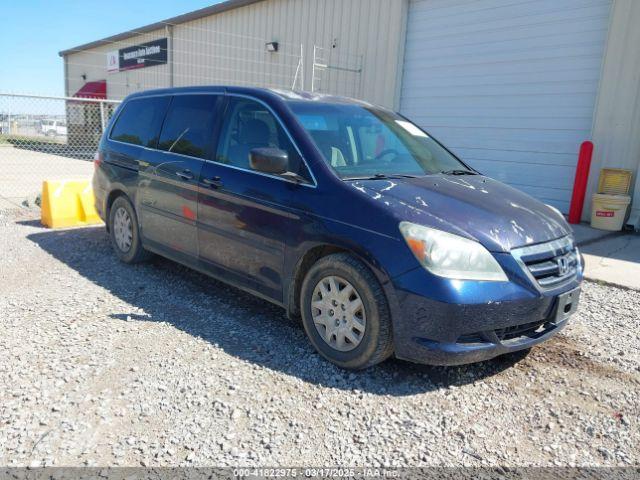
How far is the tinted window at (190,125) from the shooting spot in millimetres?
4500

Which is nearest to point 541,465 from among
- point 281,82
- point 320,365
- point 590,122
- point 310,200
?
point 320,365

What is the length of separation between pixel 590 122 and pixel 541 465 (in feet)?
24.8

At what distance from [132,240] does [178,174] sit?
1280 mm

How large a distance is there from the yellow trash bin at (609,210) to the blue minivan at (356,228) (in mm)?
4641

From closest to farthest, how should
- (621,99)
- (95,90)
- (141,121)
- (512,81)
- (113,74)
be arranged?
(141,121)
(621,99)
(512,81)
(113,74)
(95,90)

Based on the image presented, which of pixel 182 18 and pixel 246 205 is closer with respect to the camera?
pixel 246 205

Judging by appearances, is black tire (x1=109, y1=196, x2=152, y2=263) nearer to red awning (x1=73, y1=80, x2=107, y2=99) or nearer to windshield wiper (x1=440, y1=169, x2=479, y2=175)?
windshield wiper (x1=440, y1=169, x2=479, y2=175)

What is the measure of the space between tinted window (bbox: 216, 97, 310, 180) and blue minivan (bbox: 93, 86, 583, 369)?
12 mm

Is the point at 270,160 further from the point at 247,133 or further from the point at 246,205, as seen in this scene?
the point at 247,133

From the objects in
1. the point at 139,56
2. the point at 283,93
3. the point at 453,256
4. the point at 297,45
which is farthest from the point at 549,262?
the point at 139,56

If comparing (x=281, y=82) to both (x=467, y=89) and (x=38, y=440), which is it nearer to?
(x=467, y=89)

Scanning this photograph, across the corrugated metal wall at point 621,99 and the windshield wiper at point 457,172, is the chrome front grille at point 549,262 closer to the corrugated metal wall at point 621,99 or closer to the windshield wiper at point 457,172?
the windshield wiper at point 457,172

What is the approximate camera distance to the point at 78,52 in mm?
29281

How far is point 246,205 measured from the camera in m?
3.93
